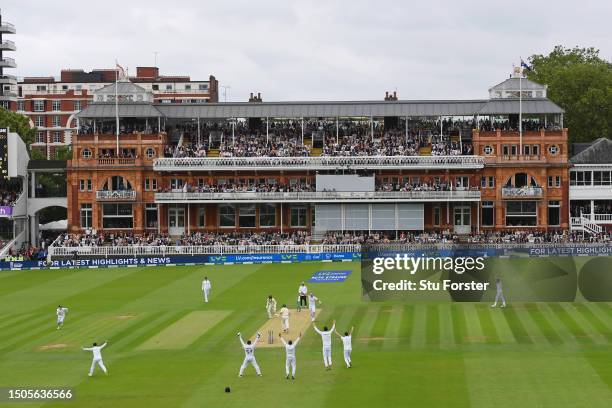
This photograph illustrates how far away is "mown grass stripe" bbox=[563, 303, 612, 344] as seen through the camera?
39156 mm

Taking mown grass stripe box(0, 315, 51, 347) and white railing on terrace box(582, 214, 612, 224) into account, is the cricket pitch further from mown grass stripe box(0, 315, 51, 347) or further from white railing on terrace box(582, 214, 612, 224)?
white railing on terrace box(582, 214, 612, 224)

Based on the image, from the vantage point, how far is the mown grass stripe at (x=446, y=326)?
38625 millimetres

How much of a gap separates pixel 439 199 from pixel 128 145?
25.9 metres

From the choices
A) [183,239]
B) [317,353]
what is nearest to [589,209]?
[183,239]

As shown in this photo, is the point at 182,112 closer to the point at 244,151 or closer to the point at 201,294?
the point at 244,151

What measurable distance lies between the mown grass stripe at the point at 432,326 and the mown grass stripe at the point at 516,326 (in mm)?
2879

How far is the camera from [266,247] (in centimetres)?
7562

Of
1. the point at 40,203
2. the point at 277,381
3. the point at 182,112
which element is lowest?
the point at 277,381

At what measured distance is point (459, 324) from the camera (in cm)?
4266

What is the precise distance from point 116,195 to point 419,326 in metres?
47.4

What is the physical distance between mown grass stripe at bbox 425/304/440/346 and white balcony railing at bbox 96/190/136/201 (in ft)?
139

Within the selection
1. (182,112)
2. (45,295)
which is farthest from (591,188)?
(45,295)

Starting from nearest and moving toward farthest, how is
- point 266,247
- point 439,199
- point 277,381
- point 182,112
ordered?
point 277,381
point 266,247
point 439,199
point 182,112

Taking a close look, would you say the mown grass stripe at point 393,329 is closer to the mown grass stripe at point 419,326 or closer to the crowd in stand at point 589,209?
the mown grass stripe at point 419,326
